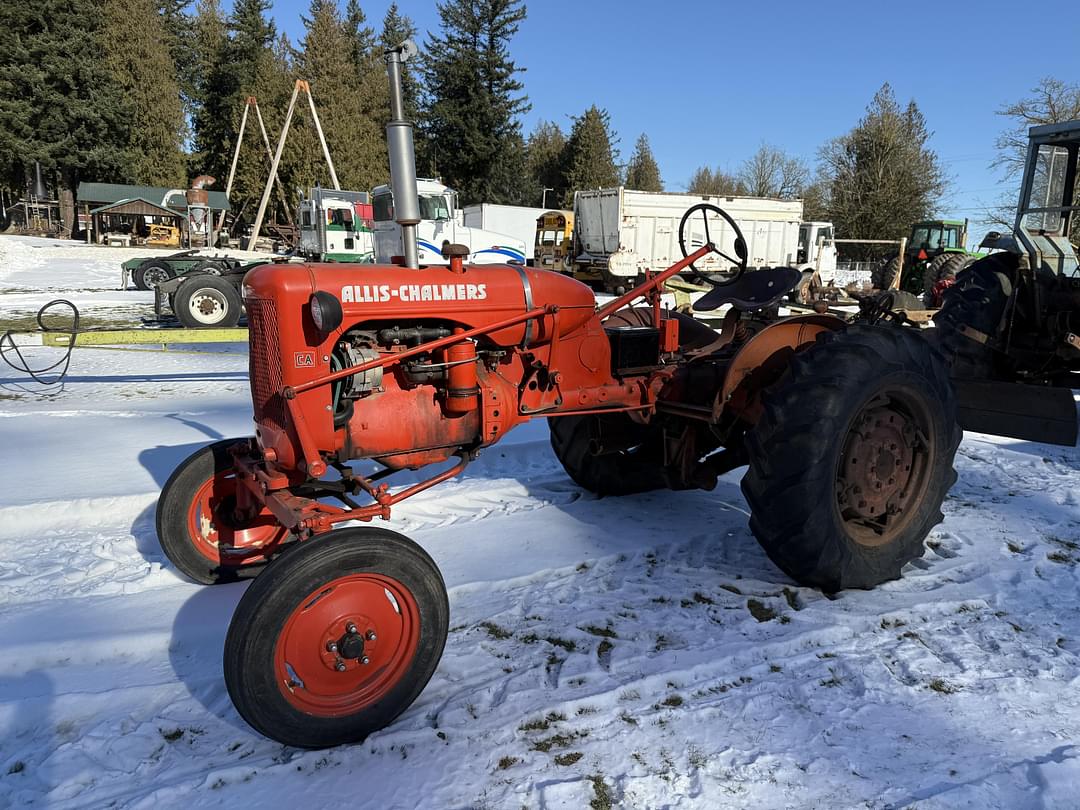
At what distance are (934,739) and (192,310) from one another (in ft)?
35.9

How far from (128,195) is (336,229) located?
23.7 metres

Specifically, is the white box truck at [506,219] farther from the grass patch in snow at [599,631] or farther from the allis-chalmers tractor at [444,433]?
the grass patch in snow at [599,631]

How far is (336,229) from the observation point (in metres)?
17.2

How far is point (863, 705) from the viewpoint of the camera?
237 cm

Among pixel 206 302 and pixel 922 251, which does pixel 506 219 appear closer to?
pixel 922 251

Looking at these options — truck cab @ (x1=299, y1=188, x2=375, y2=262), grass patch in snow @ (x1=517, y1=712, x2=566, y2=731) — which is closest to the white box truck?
truck cab @ (x1=299, y1=188, x2=375, y2=262)

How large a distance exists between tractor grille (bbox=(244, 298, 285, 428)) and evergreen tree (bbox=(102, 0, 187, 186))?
4048 cm

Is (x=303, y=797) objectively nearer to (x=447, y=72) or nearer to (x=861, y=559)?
(x=861, y=559)

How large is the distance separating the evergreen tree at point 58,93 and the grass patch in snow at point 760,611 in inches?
1605

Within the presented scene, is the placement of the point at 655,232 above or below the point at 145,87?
below

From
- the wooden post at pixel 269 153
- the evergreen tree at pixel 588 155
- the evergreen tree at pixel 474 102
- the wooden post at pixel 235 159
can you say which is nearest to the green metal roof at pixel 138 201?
the wooden post at pixel 235 159

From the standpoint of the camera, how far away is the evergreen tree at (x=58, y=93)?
3344 cm

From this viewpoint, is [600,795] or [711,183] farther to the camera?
[711,183]

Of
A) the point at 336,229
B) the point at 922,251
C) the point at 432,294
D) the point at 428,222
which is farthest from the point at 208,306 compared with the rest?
the point at 922,251
